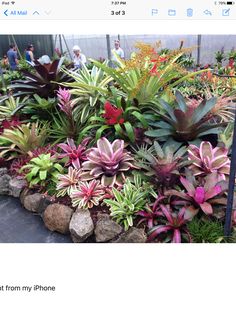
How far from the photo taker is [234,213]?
1.22 meters

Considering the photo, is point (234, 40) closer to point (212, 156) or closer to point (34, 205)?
point (212, 156)

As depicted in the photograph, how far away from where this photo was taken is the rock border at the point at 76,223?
1.31 metres

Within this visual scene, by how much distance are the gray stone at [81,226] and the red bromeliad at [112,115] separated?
60 cm

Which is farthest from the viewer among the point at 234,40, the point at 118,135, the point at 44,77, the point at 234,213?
the point at 234,40

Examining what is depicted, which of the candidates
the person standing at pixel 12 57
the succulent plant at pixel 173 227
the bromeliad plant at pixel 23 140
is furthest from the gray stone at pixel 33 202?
the person standing at pixel 12 57

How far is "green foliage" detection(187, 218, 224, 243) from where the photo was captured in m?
1.16

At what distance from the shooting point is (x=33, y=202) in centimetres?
164

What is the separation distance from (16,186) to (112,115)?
0.75 metres

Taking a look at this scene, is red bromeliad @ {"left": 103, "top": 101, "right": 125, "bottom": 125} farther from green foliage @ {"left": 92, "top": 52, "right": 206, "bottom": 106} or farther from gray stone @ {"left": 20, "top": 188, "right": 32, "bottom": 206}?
gray stone @ {"left": 20, "top": 188, "right": 32, "bottom": 206}

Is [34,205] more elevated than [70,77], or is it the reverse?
[70,77]

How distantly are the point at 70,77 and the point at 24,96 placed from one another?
427 millimetres

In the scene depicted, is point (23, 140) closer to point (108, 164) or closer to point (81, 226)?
point (108, 164)

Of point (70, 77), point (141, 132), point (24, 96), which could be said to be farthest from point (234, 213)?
point (24, 96)
